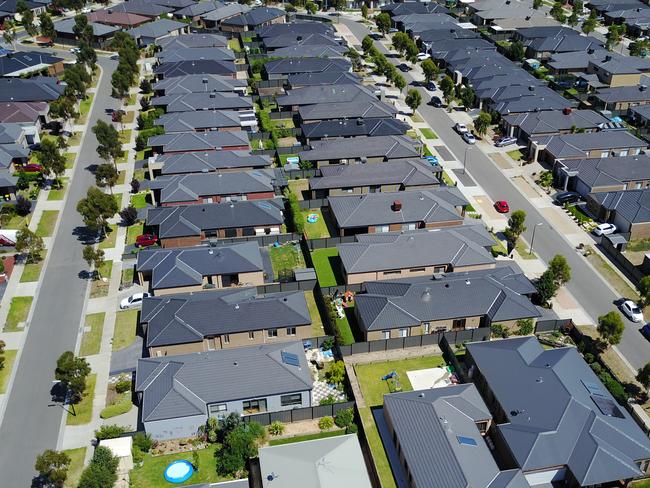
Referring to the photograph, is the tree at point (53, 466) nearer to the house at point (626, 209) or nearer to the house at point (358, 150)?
the house at point (358, 150)

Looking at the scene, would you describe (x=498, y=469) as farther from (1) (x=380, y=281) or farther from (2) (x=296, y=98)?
(2) (x=296, y=98)

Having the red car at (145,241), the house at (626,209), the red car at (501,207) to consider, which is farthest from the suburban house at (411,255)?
the red car at (145,241)

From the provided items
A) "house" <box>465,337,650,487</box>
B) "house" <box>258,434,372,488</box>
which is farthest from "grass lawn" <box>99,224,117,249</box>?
"house" <box>465,337,650,487</box>

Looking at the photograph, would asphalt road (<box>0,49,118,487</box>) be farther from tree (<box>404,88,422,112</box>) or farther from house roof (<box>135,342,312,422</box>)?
tree (<box>404,88,422,112</box>)

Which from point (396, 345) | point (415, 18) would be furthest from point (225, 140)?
point (415, 18)

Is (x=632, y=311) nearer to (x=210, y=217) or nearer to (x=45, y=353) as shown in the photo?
(x=210, y=217)

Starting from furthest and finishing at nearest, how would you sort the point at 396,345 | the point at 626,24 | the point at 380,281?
the point at 626,24, the point at 380,281, the point at 396,345
